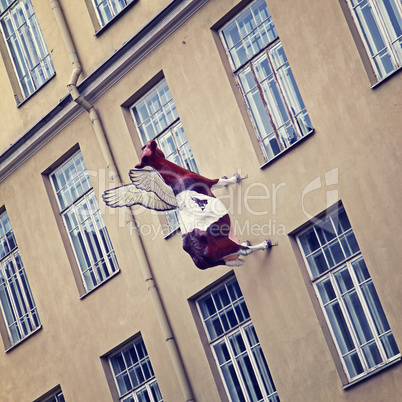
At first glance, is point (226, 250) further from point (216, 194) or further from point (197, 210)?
point (216, 194)

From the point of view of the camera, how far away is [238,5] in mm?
17781

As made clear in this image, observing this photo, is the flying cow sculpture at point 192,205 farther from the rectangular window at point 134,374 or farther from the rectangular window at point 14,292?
the rectangular window at point 14,292

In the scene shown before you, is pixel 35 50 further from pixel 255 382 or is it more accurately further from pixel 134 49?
pixel 255 382

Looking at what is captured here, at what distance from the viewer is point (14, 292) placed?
22156 mm

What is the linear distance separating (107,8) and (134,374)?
7134 millimetres

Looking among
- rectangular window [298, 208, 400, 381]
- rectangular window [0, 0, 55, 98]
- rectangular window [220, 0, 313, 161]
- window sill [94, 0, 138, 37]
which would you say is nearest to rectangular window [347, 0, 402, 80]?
rectangular window [220, 0, 313, 161]

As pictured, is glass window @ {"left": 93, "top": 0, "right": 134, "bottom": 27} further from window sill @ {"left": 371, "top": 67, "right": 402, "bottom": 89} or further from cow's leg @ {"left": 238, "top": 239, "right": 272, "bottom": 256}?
window sill @ {"left": 371, "top": 67, "right": 402, "bottom": 89}

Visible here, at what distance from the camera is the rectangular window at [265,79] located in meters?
17.2

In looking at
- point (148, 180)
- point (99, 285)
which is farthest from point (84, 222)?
point (148, 180)

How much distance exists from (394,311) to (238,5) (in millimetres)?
5995

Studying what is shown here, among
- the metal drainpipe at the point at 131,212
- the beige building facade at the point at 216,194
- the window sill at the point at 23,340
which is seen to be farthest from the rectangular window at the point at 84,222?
the window sill at the point at 23,340

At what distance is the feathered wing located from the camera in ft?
53.7

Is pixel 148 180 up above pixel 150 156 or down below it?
below

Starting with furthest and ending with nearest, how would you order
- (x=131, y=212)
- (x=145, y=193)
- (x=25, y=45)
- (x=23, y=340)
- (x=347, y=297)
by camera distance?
(x=25, y=45) → (x=23, y=340) → (x=131, y=212) → (x=145, y=193) → (x=347, y=297)
